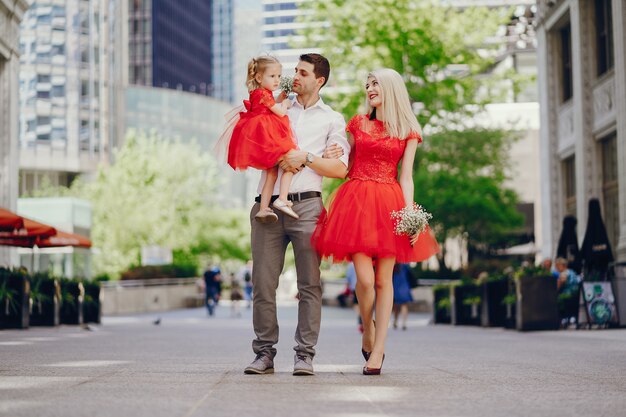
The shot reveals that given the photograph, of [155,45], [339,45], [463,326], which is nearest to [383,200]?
[463,326]

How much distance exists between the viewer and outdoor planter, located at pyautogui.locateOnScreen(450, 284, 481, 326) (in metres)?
25.0

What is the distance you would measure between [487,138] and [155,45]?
102 meters

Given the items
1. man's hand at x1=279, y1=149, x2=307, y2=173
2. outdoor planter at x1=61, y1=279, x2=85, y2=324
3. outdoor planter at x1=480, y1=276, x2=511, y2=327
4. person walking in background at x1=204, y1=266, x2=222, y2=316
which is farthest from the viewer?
person walking in background at x1=204, y1=266, x2=222, y2=316

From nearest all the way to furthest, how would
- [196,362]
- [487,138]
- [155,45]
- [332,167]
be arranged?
[332,167] < [196,362] < [487,138] < [155,45]

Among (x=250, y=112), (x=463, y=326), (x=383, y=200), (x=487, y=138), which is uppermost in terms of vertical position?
(x=487, y=138)

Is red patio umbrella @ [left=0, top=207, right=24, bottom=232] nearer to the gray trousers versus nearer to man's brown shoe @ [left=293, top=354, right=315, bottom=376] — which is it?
the gray trousers

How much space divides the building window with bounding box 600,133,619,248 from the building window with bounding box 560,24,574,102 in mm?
4510

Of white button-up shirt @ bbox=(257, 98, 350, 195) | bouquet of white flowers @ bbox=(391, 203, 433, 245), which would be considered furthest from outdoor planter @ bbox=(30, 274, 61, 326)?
bouquet of white flowers @ bbox=(391, 203, 433, 245)

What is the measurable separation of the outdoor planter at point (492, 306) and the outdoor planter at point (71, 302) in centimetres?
875

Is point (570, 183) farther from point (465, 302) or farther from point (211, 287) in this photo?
point (211, 287)

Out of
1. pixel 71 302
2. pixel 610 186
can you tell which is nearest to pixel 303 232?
pixel 71 302

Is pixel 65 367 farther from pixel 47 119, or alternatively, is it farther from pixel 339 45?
pixel 47 119

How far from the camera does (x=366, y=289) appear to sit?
28.8 feet

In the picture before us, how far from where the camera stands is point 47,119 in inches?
3595
